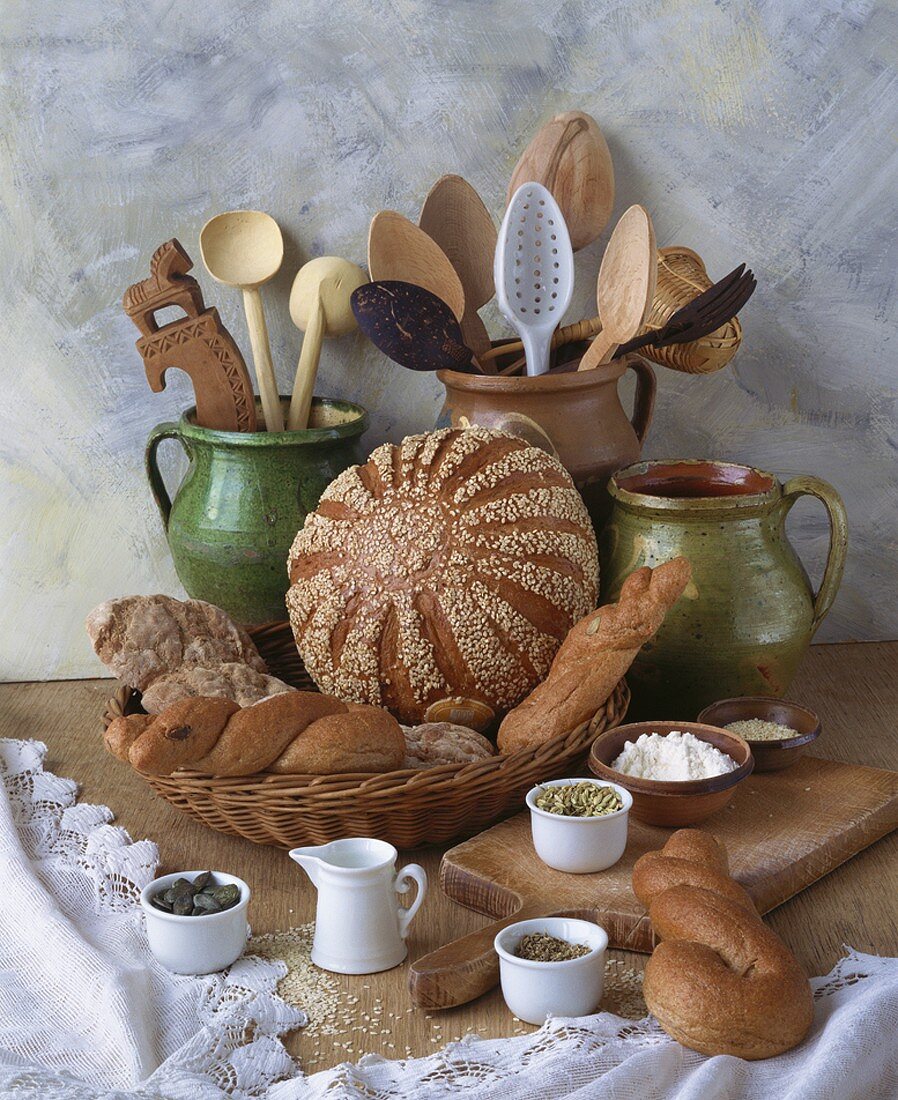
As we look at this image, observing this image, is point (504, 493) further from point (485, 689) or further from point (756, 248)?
point (756, 248)

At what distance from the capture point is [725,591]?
1253mm

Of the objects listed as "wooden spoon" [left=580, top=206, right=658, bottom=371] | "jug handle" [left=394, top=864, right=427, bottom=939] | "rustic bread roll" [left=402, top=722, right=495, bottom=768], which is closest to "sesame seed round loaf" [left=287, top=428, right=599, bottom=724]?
"rustic bread roll" [left=402, top=722, right=495, bottom=768]

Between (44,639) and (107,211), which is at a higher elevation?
(107,211)

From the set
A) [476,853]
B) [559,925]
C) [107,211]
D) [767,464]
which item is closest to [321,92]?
[107,211]

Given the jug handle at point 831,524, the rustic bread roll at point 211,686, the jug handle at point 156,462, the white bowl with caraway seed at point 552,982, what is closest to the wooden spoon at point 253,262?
the jug handle at point 156,462

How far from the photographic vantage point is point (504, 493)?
1.24 m

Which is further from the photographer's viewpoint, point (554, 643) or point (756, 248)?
point (756, 248)

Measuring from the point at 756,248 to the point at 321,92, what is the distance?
57 cm

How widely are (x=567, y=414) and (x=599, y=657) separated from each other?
1.12 feet

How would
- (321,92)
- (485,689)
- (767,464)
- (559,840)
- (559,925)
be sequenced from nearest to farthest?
(559,925) < (559,840) < (485,689) < (321,92) < (767,464)

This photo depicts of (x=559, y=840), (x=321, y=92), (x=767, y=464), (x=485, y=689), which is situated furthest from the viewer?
(x=767, y=464)

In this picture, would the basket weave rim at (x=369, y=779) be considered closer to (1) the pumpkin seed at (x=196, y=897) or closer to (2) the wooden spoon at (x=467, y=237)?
(1) the pumpkin seed at (x=196, y=897)

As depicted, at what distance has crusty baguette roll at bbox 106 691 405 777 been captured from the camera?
3.35 feet

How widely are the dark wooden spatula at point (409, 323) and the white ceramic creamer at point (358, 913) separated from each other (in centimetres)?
60
